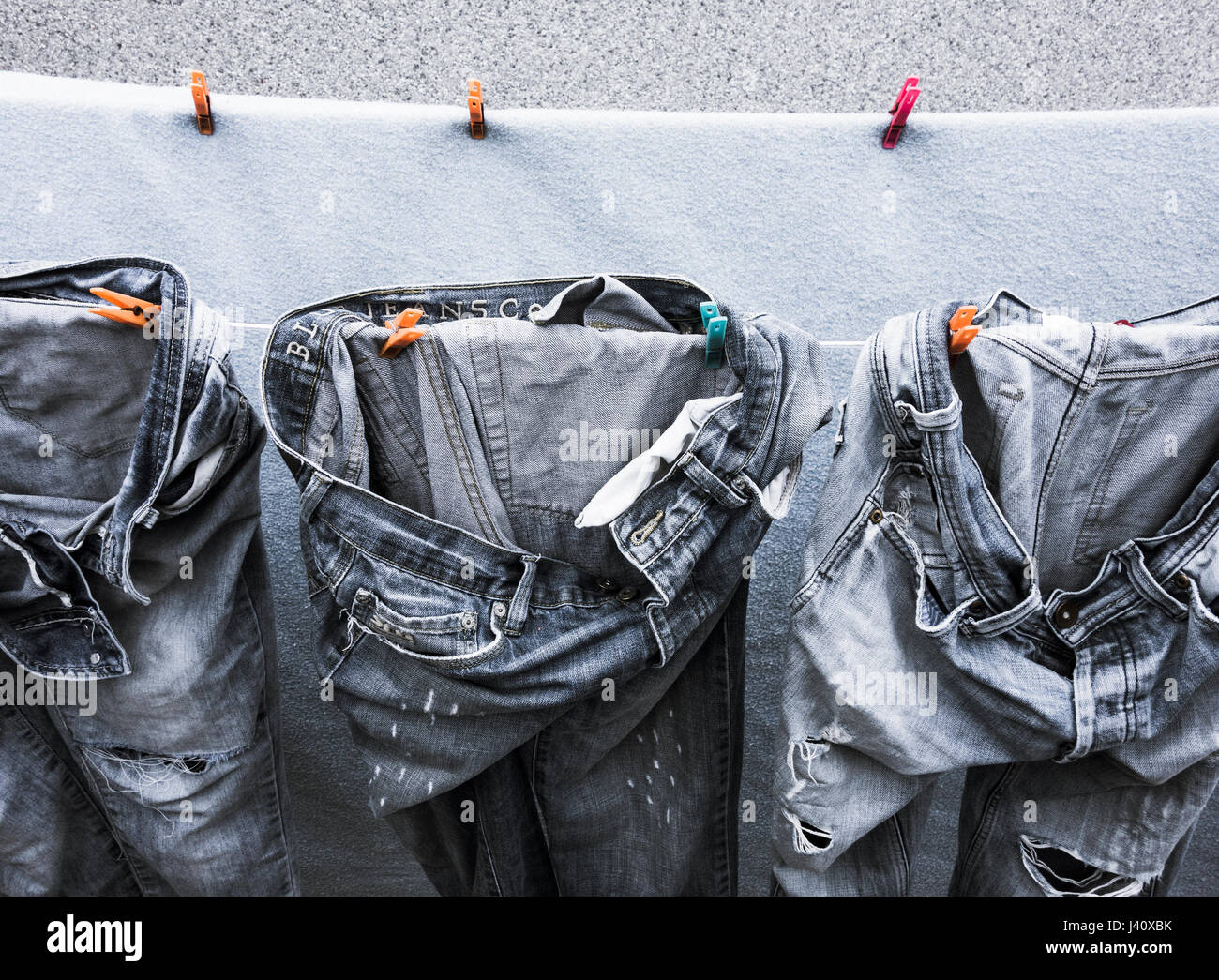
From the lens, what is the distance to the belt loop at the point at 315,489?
601 millimetres

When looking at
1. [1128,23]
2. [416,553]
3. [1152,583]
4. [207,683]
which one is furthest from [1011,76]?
[207,683]

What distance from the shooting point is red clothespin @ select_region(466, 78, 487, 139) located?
831 millimetres

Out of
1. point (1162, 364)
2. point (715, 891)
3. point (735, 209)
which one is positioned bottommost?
point (715, 891)

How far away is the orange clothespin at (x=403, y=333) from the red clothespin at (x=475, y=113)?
353 mm

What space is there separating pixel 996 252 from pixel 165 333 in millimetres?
875

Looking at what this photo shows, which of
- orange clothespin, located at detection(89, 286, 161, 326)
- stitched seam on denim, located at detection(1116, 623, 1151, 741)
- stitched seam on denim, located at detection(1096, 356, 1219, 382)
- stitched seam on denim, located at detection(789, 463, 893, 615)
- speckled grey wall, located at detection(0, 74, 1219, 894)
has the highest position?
speckled grey wall, located at detection(0, 74, 1219, 894)

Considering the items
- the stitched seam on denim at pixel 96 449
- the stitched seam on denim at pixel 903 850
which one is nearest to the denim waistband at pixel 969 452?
the stitched seam on denim at pixel 903 850

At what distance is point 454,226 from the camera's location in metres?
0.91

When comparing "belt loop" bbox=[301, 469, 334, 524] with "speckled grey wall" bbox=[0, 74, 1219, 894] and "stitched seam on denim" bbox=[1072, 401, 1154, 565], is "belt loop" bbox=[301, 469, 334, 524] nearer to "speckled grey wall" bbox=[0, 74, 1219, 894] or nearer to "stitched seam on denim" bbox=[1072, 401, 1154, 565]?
"speckled grey wall" bbox=[0, 74, 1219, 894]

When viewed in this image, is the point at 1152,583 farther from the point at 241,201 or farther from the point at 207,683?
the point at 241,201

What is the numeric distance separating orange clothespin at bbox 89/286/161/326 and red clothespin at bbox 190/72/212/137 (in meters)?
0.34

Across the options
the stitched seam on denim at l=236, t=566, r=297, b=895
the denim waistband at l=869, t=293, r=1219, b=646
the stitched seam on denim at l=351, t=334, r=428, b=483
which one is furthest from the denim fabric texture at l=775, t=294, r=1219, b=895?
the stitched seam on denim at l=236, t=566, r=297, b=895

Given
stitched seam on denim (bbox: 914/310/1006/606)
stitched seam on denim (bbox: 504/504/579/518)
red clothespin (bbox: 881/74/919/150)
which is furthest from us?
red clothespin (bbox: 881/74/919/150)

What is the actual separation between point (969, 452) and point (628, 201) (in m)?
0.51
